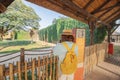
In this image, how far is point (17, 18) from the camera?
29203 mm

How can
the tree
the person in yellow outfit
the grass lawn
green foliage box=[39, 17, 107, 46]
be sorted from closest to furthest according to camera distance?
the person in yellow outfit < green foliage box=[39, 17, 107, 46] < the grass lawn < the tree

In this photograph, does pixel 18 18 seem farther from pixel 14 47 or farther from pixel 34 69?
pixel 34 69

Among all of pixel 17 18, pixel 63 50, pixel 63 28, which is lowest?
pixel 63 50

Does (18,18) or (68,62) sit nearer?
(68,62)

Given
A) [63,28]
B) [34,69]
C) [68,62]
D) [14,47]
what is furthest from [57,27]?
[34,69]

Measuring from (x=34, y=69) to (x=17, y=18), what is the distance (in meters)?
27.8

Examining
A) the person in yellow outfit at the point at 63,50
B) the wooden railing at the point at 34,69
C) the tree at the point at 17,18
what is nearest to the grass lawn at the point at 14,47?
the tree at the point at 17,18

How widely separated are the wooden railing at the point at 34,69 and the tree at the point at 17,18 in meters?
25.5

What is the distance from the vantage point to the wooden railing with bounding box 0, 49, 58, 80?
2402 mm

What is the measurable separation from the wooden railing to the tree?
25.5 m

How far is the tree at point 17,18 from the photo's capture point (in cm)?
2844

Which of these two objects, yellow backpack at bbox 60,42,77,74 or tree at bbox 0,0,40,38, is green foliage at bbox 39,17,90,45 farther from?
yellow backpack at bbox 60,42,77,74

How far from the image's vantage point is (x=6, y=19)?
28062 millimetres

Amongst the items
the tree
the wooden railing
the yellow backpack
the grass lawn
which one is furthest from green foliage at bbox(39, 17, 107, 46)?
the wooden railing
